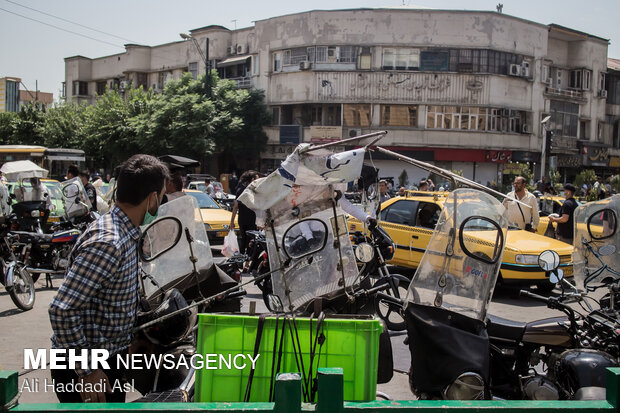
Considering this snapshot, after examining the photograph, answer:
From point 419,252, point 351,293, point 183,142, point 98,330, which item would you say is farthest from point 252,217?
point 183,142

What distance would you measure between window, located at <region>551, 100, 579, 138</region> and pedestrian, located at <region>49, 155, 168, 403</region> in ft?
127

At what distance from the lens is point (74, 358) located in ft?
8.14

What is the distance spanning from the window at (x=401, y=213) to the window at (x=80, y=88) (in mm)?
50780

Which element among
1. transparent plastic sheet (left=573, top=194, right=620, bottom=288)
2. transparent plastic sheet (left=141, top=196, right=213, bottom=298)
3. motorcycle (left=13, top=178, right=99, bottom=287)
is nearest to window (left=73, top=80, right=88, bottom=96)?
motorcycle (left=13, top=178, right=99, bottom=287)

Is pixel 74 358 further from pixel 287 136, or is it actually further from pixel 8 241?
pixel 287 136

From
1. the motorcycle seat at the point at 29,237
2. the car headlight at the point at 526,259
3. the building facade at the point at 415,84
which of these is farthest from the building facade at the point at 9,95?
the car headlight at the point at 526,259

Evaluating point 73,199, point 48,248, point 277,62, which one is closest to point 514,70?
point 277,62

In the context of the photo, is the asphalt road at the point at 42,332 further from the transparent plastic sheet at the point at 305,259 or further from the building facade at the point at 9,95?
the building facade at the point at 9,95

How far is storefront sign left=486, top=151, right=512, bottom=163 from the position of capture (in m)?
34.0

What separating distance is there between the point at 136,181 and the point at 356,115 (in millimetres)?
32035

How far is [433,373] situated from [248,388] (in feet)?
3.49

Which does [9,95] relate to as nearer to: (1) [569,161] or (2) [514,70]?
(2) [514,70]

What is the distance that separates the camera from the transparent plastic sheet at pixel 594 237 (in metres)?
4.69

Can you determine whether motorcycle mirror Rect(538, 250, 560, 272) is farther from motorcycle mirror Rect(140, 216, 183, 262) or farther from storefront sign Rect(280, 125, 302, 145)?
storefront sign Rect(280, 125, 302, 145)
